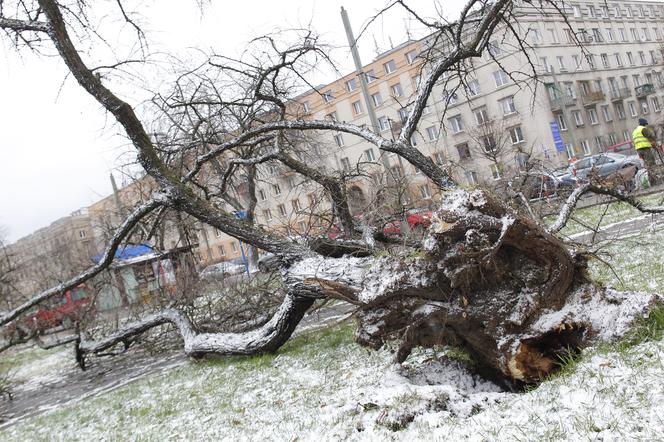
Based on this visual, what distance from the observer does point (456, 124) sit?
3769cm

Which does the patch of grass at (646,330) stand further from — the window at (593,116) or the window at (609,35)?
the window at (609,35)

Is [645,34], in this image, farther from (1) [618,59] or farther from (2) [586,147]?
(2) [586,147]

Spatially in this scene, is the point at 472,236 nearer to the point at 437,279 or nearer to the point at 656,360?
the point at 437,279

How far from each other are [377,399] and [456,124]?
36543 millimetres

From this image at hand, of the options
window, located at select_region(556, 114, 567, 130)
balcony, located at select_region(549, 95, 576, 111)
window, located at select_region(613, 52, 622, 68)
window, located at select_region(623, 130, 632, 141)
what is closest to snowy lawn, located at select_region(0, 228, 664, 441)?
balcony, located at select_region(549, 95, 576, 111)

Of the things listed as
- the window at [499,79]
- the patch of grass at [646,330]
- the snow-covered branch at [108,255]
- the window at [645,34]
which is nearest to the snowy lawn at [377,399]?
the patch of grass at [646,330]

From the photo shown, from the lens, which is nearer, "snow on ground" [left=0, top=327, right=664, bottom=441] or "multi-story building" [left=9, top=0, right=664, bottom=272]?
"snow on ground" [left=0, top=327, right=664, bottom=441]

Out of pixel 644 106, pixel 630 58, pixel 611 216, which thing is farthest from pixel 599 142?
pixel 611 216

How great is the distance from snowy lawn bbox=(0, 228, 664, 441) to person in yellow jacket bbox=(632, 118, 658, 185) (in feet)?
19.4

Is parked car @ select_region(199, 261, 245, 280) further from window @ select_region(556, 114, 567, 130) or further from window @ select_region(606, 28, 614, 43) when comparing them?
window @ select_region(606, 28, 614, 43)

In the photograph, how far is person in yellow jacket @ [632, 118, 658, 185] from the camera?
Answer: 11719 mm

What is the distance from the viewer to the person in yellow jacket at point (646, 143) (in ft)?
38.4

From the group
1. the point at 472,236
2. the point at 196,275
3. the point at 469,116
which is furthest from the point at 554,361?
the point at 469,116

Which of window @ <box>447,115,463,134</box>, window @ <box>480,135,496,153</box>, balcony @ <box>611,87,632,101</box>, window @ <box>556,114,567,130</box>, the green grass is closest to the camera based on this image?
the green grass
